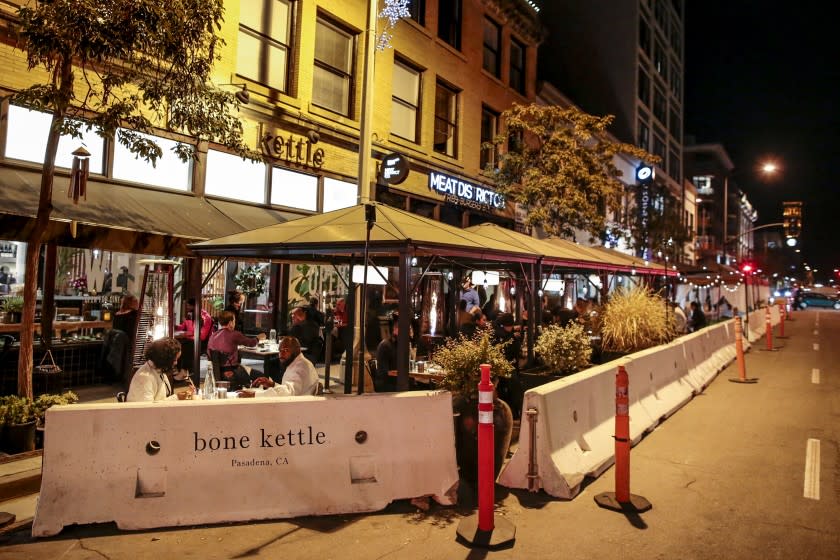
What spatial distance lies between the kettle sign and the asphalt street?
9484 millimetres

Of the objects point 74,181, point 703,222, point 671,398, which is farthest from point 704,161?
point 74,181

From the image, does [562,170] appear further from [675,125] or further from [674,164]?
[675,125]

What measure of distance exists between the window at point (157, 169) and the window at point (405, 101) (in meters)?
6.94

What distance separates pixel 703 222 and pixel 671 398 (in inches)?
2626

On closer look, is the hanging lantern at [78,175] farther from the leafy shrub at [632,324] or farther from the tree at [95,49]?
the leafy shrub at [632,324]

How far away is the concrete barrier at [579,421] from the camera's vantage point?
18.9 ft

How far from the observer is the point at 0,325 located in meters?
9.52

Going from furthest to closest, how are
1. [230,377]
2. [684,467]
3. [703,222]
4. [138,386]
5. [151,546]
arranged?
[703,222]
[230,377]
[684,467]
[138,386]
[151,546]

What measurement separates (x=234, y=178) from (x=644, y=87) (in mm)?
34592

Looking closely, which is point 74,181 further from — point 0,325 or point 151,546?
point 151,546

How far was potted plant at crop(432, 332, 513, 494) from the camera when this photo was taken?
5.89m

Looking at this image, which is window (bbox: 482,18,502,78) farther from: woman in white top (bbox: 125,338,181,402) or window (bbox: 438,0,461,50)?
woman in white top (bbox: 125,338,181,402)

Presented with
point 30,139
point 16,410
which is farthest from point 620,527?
point 30,139

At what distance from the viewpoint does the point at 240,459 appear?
16.3 ft
